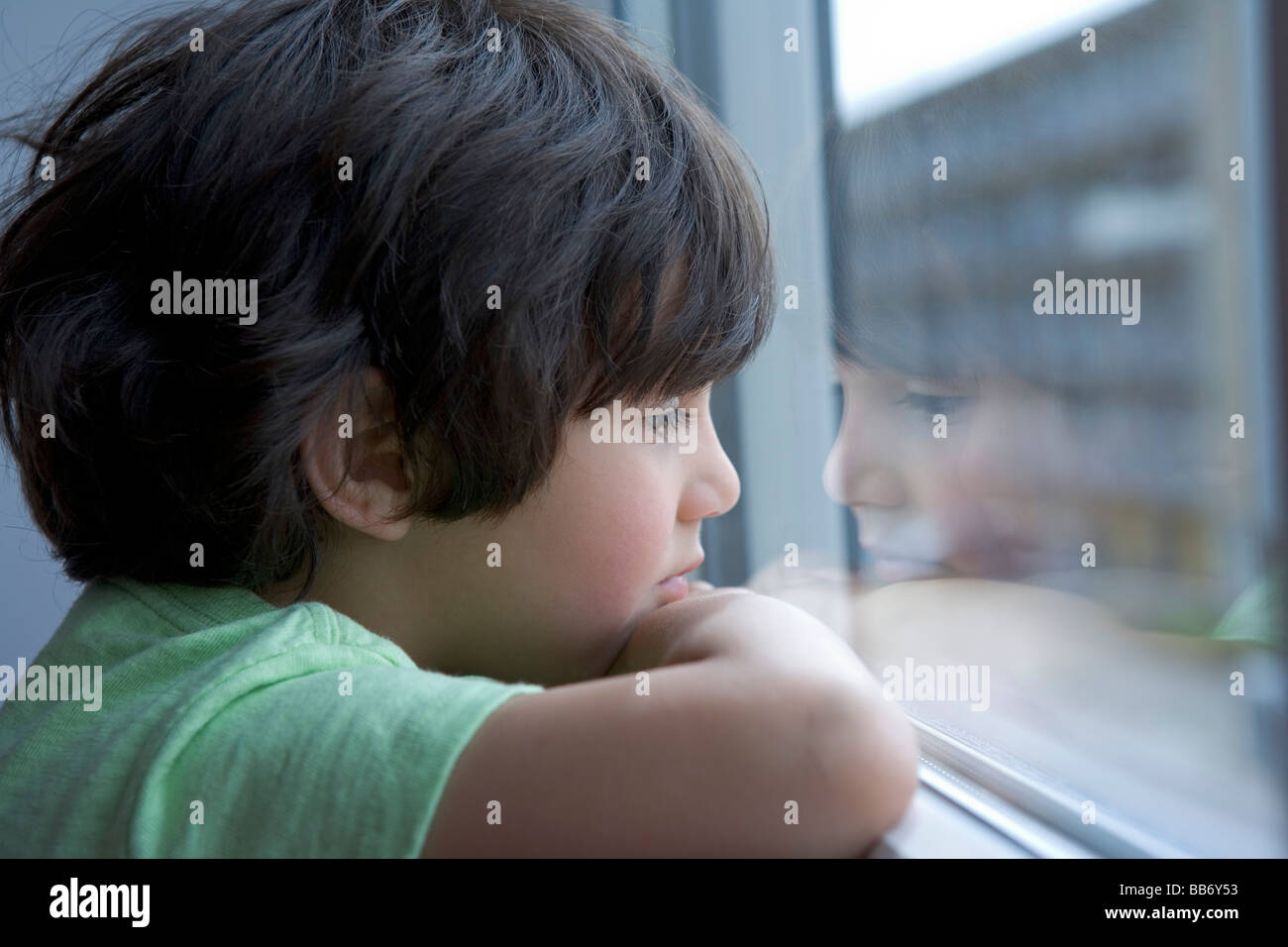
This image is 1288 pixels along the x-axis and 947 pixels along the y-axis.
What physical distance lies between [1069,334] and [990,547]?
0.23 meters

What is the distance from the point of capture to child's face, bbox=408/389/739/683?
0.79m

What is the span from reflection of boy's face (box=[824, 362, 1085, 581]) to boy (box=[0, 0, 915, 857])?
23 centimetres

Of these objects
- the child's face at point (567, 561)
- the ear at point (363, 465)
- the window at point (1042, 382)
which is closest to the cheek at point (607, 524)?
the child's face at point (567, 561)

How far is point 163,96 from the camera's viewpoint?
791 mm

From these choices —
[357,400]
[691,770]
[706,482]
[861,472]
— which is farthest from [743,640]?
[861,472]

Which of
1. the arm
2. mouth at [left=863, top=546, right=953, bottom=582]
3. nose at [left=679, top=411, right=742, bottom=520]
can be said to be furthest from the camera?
mouth at [left=863, top=546, right=953, bottom=582]

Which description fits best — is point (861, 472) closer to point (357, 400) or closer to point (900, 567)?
point (900, 567)

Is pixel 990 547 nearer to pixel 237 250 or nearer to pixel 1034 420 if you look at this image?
pixel 1034 420

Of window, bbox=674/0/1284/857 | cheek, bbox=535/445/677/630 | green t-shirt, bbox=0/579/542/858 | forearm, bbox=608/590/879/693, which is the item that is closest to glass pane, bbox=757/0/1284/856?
window, bbox=674/0/1284/857

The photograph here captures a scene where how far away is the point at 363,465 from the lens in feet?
2.55

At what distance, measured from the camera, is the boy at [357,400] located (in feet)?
2.06

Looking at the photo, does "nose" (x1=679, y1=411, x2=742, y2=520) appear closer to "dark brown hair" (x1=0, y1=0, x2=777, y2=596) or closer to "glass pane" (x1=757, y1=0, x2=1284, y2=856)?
→ "dark brown hair" (x1=0, y1=0, x2=777, y2=596)

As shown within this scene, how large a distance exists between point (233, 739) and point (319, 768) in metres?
0.07
